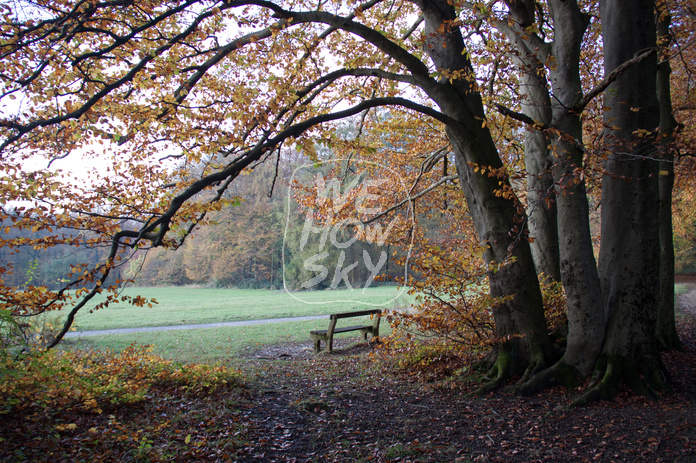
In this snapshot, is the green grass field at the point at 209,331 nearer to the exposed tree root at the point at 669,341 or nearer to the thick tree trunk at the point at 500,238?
the thick tree trunk at the point at 500,238

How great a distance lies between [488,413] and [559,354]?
5.31 ft

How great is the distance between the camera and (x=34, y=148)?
6820 millimetres

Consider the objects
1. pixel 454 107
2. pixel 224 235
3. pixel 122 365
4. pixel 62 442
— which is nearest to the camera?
pixel 62 442

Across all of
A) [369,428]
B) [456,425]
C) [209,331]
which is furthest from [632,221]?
[209,331]

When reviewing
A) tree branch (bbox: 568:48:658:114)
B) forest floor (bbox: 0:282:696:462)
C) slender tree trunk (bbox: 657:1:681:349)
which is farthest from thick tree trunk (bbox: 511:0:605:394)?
slender tree trunk (bbox: 657:1:681:349)

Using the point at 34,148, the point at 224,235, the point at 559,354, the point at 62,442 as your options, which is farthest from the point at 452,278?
the point at 224,235

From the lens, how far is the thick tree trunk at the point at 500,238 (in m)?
5.62

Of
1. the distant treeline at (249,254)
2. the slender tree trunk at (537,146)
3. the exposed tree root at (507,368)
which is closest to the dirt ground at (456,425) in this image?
the exposed tree root at (507,368)

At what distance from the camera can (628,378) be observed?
503 centimetres

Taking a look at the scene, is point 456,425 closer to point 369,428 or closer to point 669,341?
point 369,428

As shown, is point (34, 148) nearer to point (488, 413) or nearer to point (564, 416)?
point (488, 413)

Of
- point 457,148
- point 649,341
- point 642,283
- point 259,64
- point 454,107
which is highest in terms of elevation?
point 259,64

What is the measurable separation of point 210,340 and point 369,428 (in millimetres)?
10028

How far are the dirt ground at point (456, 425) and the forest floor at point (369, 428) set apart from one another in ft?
0.04
